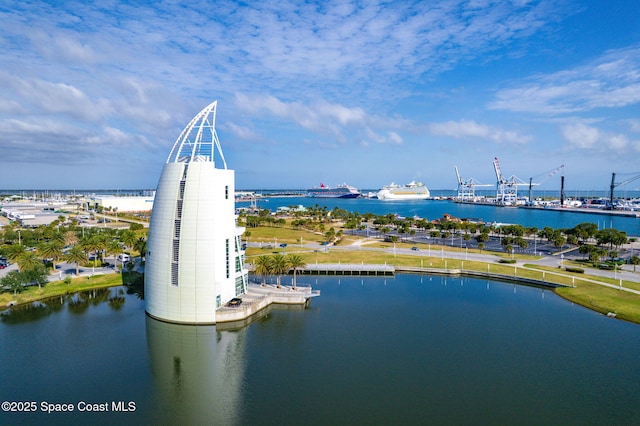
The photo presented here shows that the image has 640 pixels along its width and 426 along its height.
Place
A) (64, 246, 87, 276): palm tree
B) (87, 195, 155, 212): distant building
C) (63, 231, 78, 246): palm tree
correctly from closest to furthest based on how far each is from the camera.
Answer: (64, 246, 87, 276): palm tree < (63, 231, 78, 246): palm tree < (87, 195, 155, 212): distant building

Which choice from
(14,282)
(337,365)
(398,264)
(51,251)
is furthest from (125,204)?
(337,365)

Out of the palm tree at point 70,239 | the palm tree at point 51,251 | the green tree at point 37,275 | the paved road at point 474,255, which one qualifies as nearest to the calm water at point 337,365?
the green tree at point 37,275

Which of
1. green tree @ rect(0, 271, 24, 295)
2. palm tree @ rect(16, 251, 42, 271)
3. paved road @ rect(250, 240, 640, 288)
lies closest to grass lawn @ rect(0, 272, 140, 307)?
green tree @ rect(0, 271, 24, 295)

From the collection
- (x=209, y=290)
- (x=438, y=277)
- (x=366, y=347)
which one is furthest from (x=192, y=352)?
(x=438, y=277)

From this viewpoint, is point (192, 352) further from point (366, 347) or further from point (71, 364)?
point (366, 347)

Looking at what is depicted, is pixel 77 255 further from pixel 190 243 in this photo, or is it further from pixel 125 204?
pixel 125 204

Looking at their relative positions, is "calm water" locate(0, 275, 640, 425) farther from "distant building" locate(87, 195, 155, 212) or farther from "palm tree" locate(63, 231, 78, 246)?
"distant building" locate(87, 195, 155, 212)
